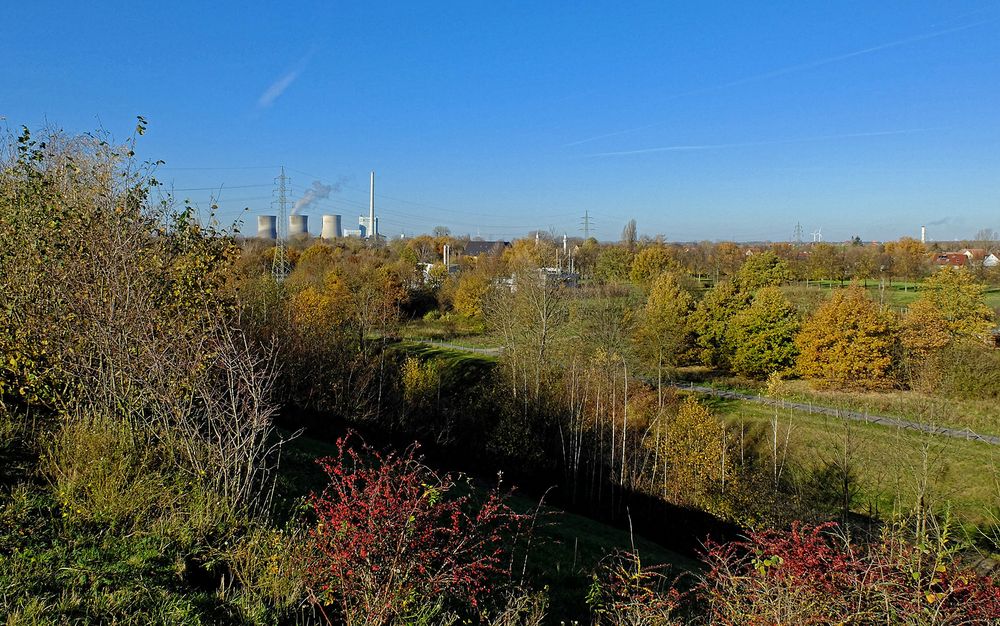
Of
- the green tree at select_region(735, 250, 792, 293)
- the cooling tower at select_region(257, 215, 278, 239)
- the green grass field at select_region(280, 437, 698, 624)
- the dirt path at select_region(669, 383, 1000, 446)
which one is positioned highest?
the cooling tower at select_region(257, 215, 278, 239)

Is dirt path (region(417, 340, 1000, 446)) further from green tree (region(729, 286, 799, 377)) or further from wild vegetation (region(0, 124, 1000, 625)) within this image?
green tree (region(729, 286, 799, 377))

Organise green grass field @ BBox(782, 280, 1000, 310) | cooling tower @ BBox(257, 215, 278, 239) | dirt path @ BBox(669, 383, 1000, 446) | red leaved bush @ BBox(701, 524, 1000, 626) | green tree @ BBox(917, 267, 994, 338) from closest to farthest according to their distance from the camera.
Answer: red leaved bush @ BBox(701, 524, 1000, 626)
dirt path @ BBox(669, 383, 1000, 446)
green tree @ BBox(917, 267, 994, 338)
green grass field @ BBox(782, 280, 1000, 310)
cooling tower @ BBox(257, 215, 278, 239)

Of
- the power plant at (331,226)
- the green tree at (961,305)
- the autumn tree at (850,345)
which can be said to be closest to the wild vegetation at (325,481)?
the autumn tree at (850,345)

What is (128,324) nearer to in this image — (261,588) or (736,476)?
(261,588)

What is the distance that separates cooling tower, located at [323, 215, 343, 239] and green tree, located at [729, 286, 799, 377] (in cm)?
10143

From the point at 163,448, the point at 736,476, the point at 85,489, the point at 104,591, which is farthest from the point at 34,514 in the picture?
the point at 736,476

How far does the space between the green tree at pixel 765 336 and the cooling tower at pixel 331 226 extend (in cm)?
10143

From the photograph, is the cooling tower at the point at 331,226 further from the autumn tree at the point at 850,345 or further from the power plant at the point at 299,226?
the autumn tree at the point at 850,345

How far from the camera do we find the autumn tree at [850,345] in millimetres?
30672

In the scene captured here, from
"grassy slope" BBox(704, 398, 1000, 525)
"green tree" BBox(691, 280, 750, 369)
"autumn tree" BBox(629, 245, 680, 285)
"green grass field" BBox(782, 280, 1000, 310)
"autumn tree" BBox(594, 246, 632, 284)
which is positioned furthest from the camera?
A: "autumn tree" BBox(594, 246, 632, 284)

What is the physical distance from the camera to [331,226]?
126 metres

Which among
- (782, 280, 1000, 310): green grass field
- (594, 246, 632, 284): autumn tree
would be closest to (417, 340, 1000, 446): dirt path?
(782, 280, 1000, 310): green grass field

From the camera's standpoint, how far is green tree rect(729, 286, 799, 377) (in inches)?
1348

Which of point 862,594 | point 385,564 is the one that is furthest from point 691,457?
point 385,564
